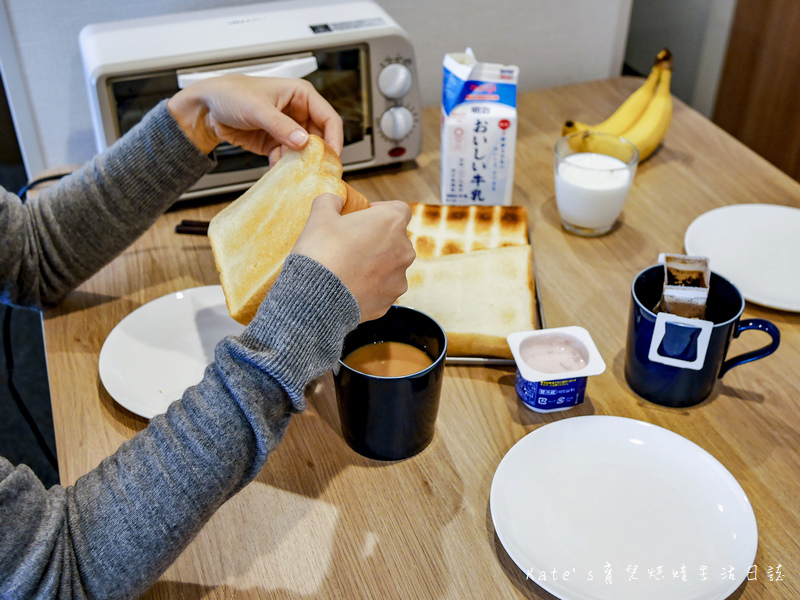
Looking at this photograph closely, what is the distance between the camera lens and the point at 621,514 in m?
0.68

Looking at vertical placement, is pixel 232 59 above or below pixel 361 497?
above

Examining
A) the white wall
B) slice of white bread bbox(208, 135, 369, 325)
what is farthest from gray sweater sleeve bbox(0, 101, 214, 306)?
the white wall

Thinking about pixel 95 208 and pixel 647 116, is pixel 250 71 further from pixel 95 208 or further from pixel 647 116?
pixel 647 116

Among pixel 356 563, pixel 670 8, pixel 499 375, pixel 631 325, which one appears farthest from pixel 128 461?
pixel 670 8

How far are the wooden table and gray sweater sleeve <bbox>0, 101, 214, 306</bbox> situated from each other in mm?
62

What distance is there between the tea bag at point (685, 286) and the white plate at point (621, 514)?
0.46ft

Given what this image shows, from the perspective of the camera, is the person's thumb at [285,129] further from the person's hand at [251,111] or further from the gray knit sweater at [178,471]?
the gray knit sweater at [178,471]

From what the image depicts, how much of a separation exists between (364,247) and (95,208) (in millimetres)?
510

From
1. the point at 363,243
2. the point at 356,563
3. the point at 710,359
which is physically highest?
the point at 363,243

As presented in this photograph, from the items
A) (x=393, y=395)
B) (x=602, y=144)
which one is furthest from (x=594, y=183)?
(x=393, y=395)

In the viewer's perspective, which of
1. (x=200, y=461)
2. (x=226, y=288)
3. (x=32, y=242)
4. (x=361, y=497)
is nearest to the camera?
(x=200, y=461)

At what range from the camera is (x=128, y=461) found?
625mm

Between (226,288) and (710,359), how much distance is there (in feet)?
1.90

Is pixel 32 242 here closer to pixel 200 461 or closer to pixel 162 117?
pixel 162 117
